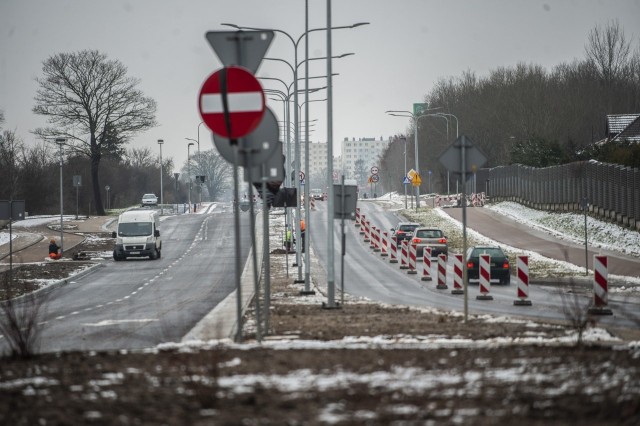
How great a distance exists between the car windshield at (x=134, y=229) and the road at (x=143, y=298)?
1404 millimetres

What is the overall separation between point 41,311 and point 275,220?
59573mm

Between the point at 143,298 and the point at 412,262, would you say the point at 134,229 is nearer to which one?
the point at 412,262

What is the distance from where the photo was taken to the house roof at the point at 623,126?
82062 millimetres

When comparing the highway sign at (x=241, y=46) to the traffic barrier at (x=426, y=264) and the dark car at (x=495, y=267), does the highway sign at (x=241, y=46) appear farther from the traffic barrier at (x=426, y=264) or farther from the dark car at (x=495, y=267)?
the traffic barrier at (x=426, y=264)

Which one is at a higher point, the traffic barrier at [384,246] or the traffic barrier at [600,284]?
the traffic barrier at [600,284]

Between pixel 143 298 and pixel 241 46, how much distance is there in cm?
2092

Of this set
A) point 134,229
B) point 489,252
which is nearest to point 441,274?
point 489,252

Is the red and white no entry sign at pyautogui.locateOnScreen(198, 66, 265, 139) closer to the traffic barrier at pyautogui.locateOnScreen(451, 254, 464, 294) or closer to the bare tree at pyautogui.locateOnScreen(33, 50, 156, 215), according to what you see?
the traffic barrier at pyautogui.locateOnScreen(451, 254, 464, 294)

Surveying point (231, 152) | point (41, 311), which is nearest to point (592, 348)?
point (231, 152)

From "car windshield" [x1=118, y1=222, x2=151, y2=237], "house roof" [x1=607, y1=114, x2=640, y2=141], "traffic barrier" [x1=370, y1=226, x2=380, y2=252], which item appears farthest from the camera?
"house roof" [x1=607, y1=114, x2=640, y2=141]

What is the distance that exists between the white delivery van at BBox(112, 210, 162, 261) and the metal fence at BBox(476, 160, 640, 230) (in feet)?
68.7

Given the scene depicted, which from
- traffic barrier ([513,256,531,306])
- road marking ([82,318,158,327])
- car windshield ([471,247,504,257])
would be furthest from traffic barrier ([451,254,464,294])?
road marking ([82,318,158,327])

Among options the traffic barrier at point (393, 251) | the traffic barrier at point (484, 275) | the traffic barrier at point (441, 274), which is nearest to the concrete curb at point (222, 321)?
the traffic barrier at point (441, 274)

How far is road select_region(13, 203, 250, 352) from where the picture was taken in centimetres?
1897
